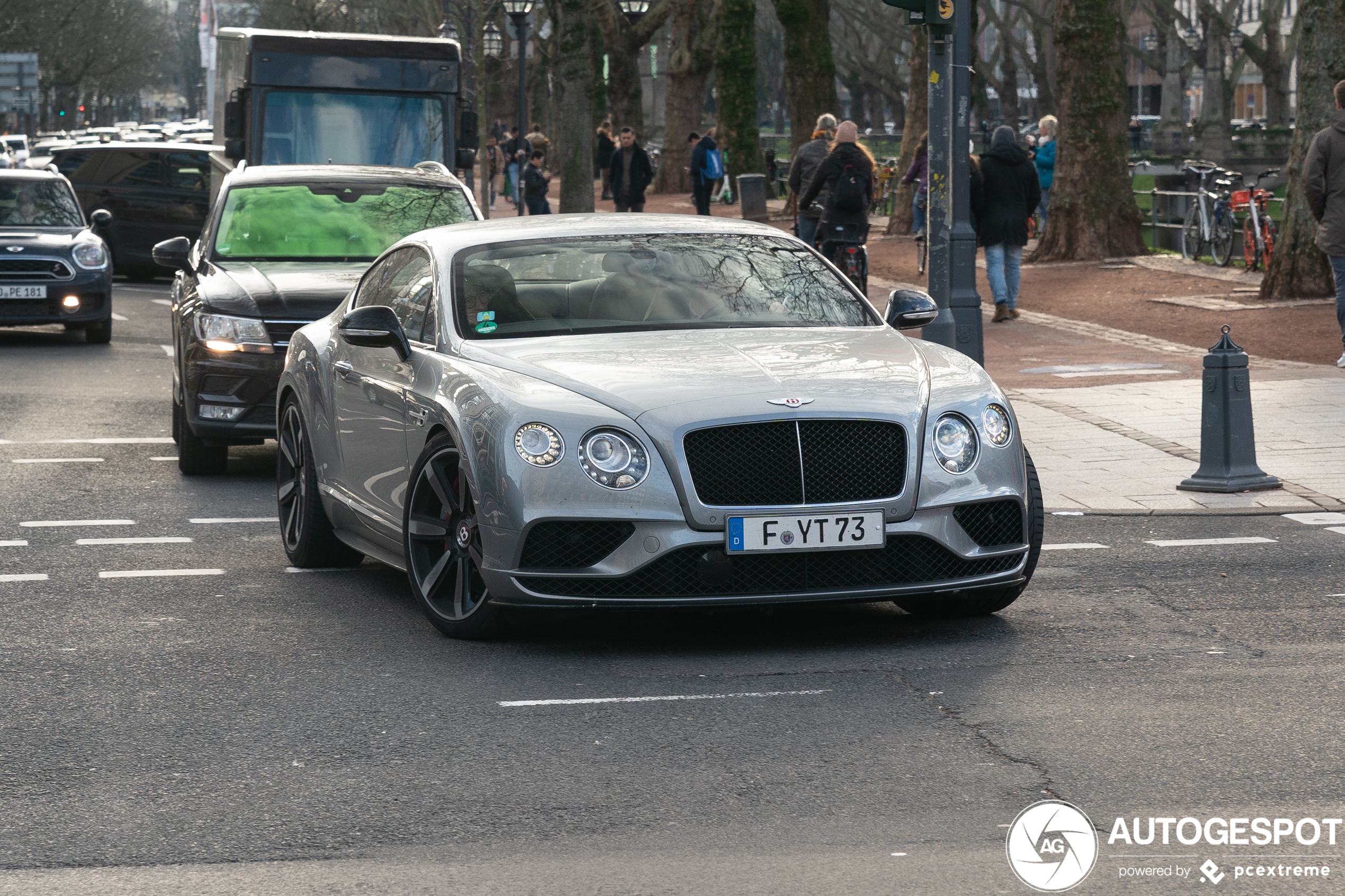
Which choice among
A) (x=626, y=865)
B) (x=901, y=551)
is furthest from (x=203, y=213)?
(x=626, y=865)

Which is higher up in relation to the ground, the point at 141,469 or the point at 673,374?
the point at 673,374

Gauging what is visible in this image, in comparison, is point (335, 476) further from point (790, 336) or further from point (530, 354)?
point (790, 336)

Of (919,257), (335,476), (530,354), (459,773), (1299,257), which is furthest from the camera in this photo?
(919,257)

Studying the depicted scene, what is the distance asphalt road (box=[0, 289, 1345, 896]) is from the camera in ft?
15.0

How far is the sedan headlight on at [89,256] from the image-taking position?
19.8 meters

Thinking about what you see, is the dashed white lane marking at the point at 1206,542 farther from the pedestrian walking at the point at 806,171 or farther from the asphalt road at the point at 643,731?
the pedestrian walking at the point at 806,171

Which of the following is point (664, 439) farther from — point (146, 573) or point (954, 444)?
point (146, 573)

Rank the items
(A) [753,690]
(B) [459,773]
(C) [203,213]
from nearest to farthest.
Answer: (B) [459,773]
(A) [753,690]
(C) [203,213]

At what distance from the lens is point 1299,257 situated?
67.1 ft

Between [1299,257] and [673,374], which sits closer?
[673,374]

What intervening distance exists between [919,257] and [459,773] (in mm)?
22265

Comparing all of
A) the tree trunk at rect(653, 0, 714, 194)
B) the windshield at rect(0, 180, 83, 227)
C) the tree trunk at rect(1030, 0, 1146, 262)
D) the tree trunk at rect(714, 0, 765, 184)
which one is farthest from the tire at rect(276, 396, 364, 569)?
the tree trunk at rect(653, 0, 714, 194)

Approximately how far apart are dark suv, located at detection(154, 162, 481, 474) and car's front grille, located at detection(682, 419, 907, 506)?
4428mm

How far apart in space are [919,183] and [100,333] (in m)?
14.4
